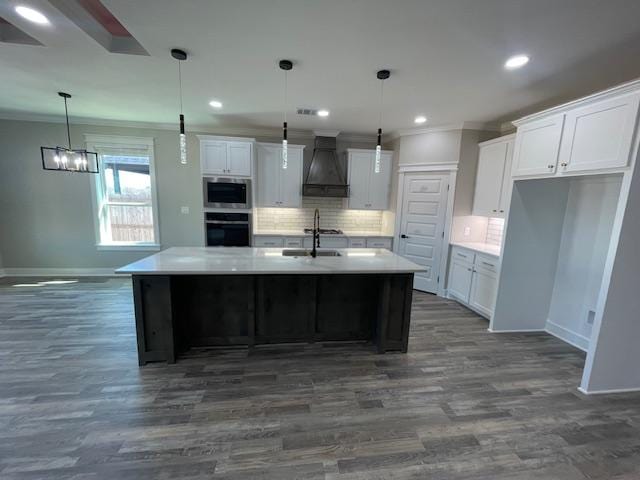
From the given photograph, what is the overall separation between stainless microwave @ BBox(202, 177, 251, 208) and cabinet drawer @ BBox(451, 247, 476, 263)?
341cm

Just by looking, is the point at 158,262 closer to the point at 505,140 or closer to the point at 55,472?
the point at 55,472

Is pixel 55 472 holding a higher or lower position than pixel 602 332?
lower

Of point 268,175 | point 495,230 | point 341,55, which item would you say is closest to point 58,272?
point 268,175

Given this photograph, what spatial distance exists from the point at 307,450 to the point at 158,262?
6.31 ft

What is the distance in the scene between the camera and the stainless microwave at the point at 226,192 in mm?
4484

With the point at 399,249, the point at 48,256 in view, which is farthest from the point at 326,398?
the point at 48,256

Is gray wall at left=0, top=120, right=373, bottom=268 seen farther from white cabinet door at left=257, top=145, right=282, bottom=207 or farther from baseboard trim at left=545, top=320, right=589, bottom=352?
baseboard trim at left=545, top=320, right=589, bottom=352

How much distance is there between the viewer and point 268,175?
4.82 meters

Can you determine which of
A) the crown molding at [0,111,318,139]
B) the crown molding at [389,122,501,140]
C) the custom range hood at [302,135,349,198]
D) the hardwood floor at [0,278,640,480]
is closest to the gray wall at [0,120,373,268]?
the crown molding at [0,111,318,139]

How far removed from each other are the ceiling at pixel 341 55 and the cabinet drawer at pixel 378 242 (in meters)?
2.14

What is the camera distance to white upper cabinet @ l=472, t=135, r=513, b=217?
357 cm

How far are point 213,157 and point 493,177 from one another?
428cm

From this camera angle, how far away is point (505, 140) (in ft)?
→ 11.7

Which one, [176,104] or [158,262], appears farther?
[176,104]
